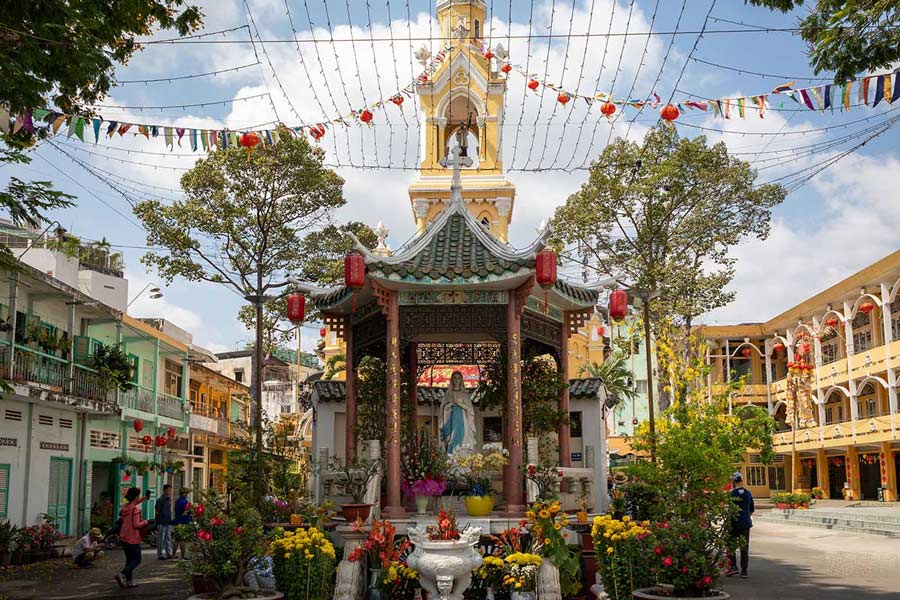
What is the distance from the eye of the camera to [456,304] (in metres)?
14.6

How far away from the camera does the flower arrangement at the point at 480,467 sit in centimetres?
1405

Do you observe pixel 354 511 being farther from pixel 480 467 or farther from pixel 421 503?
pixel 480 467

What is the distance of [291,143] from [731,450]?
54.9 feet

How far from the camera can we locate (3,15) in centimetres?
1046

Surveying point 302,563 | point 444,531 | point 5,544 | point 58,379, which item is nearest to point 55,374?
point 58,379

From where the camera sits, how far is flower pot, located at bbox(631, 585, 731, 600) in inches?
380

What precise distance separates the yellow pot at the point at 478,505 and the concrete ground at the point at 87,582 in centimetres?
437

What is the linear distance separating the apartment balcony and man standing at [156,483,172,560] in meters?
4.13

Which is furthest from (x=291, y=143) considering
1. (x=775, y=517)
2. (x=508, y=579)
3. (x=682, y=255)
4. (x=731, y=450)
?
(x=775, y=517)

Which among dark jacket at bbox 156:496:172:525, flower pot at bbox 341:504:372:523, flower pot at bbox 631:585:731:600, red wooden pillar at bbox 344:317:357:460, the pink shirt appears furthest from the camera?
dark jacket at bbox 156:496:172:525

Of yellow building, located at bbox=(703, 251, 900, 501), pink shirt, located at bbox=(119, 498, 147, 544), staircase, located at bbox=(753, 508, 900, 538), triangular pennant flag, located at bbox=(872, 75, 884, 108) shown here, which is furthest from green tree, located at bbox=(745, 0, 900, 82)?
yellow building, located at bbox=(703, 251, 900, 501)

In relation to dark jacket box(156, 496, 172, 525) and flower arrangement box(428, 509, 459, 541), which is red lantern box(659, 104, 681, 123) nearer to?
flower arrangement box(428, 509, 459, 541)

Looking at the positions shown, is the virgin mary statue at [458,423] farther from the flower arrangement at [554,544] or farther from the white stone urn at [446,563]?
the white stone urn at [446,563]

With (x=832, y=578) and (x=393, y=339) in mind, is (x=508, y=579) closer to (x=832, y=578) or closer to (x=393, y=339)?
(x=393, y=339)
